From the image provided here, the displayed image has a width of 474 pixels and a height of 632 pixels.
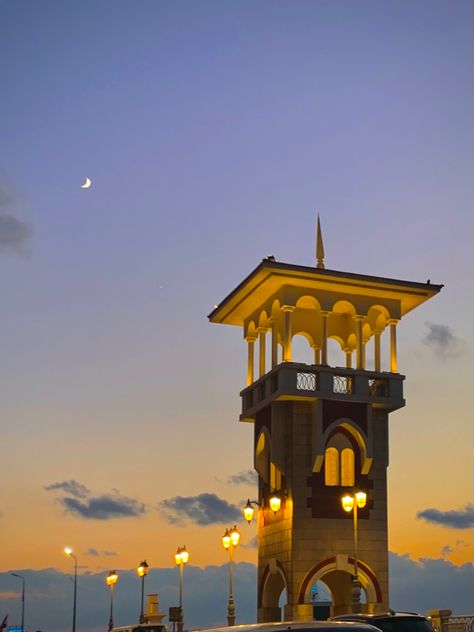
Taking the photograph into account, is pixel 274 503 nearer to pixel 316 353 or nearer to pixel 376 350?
pixel 376 350

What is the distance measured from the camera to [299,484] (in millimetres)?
43188

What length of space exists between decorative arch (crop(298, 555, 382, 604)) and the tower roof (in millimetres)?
11284

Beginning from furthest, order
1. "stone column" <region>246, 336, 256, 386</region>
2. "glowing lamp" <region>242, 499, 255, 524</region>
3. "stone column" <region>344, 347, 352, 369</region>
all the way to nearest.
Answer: "stone column" <region>344, 347, 352, 369</region>
"stone column" <region>246, 336, 256, 386</region>
"glowing lamp" <region>242, 499, 255, 524</region>

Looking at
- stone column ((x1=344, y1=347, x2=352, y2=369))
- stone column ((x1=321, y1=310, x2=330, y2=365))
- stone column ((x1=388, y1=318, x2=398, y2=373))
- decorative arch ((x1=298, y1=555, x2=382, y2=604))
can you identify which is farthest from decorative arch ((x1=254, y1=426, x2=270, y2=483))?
stone column ((x1=344, y1=347, x2=352, y2=369))

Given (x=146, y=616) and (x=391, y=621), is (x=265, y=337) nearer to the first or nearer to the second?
(x=146, y=616)

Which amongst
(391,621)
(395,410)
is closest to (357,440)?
(395,410)

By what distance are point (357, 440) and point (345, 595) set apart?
7356mm

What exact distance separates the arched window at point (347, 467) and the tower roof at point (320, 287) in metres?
6.79

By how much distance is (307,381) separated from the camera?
44.3 metres

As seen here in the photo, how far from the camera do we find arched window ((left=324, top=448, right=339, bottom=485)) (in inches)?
1753

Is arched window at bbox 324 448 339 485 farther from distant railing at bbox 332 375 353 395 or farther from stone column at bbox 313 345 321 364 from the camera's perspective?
stone column at bbox 313 345 321 364

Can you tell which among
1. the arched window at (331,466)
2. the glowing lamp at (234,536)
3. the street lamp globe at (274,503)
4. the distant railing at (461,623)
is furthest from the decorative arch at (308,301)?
the distant railing at (461,623)

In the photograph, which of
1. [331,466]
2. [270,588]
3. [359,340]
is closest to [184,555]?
[270,588]

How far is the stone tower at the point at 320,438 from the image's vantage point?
4291cm
